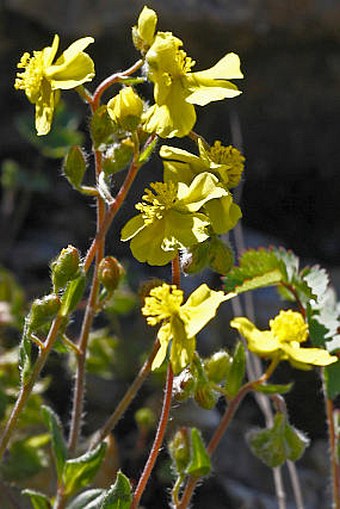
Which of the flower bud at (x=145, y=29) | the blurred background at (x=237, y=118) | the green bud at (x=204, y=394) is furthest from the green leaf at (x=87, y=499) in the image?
the blurred background at (x=237, y=118)

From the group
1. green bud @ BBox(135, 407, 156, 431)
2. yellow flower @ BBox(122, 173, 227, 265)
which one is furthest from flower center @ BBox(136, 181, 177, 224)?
green bud @ BBox(135, 407, 156, 431)

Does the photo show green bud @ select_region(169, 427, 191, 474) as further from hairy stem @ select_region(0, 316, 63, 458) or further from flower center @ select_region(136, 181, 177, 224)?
flower center @ select_region(136, 181, 177, 224)

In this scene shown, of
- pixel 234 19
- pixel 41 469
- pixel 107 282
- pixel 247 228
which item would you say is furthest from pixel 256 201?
pixel 107 282

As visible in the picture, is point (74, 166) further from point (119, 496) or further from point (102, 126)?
point (119, 496)

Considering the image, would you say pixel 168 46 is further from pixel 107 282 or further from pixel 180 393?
pixel 180 393

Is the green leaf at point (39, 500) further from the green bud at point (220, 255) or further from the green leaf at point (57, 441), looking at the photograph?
the green bud at point (220, 255)

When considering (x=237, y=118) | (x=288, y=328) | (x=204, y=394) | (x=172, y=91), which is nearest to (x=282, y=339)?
(x=288, y=328)
